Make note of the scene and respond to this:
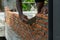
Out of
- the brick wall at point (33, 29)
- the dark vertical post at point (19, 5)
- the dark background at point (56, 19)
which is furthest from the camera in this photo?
the dark vertical post at point (19, 5)

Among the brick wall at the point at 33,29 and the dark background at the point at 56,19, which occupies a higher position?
the dark background at the point at 56,19

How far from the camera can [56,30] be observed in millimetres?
854

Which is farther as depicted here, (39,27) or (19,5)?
(19,5)

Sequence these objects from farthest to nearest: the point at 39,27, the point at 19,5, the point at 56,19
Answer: the point at 19,5
the point at 39,27
the point at 56,19

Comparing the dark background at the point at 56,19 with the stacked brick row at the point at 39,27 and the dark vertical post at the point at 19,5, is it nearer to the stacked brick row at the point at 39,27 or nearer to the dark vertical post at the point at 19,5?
the stacked brick row at the point at 39,27

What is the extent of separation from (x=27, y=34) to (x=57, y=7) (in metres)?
0.97

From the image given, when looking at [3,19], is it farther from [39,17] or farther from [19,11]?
[39,17]

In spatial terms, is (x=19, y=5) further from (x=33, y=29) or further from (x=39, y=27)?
(x=39, y=27)

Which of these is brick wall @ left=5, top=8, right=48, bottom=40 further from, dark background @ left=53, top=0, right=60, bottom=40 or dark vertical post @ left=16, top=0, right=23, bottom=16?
dark background @ left=53, top=0, right=60, bottom=40

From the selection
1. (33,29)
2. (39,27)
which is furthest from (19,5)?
(39,27)

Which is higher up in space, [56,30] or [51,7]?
[51,7]

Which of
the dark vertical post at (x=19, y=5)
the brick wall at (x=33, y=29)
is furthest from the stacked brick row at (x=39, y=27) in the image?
the dark vertical post at (x=19, y=5)

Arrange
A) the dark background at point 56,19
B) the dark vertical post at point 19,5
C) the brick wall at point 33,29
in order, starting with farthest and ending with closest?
the dark vertical post at point 19,5, the brick wall at point 33,29, the dark background at point 56,19

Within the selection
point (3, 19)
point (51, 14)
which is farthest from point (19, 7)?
point (51, 14)
